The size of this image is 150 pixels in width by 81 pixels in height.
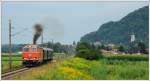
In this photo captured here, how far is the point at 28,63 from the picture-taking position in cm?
2923

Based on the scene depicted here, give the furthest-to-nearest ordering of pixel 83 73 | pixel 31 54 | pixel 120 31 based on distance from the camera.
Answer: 1. pixel 120 31
2. pixel 31 54
3. pixel 83 73

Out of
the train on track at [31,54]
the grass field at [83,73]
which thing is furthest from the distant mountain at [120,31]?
the grass field at [83,73]

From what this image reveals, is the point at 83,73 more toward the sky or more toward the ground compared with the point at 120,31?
more toward the ground

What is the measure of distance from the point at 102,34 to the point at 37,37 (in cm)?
2126

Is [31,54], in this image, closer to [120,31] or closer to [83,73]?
[83,73]

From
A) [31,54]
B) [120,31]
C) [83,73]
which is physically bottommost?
[83,73]

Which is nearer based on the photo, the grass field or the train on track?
the grass field

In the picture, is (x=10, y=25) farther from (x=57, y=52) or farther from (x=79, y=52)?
(x=57, y=52)

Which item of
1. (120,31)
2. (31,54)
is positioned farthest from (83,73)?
(120,31)

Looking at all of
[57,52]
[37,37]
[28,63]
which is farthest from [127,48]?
[28,63]

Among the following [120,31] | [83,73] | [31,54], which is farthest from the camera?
[120,31]

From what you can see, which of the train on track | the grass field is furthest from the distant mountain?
the grass field

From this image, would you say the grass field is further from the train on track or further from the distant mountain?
the distant mountain

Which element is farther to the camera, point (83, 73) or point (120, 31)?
point (120, 31)
